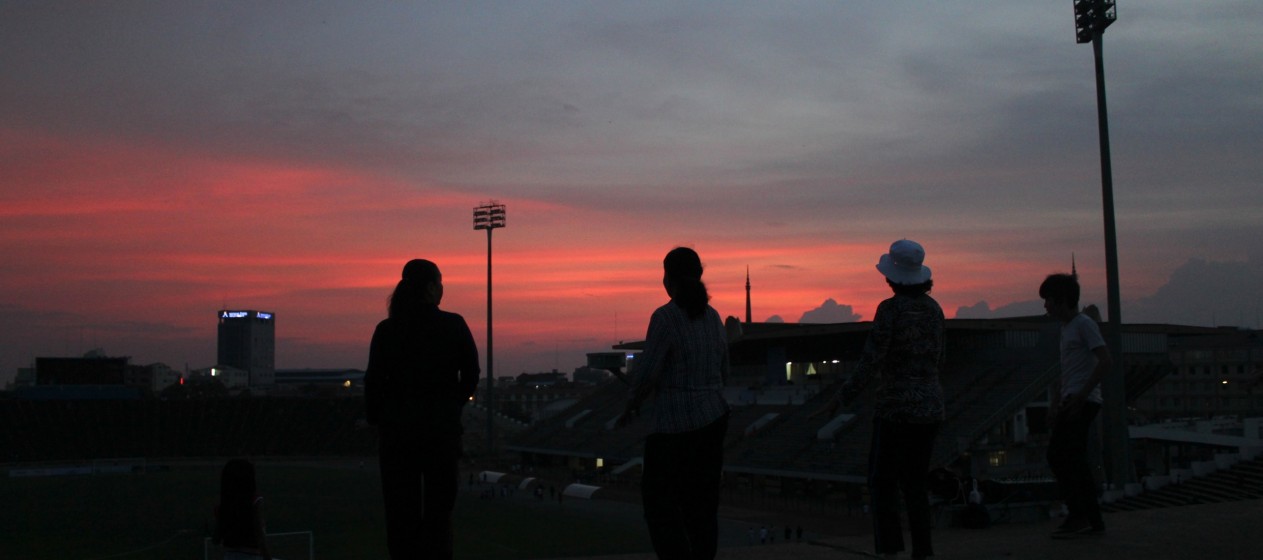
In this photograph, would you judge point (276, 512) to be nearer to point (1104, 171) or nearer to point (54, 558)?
point (54, 558)

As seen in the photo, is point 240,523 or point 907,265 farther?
point 240,523

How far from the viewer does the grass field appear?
2964 centimetres

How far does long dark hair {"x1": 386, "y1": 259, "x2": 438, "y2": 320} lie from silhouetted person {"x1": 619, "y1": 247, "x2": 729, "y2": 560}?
3.52ft

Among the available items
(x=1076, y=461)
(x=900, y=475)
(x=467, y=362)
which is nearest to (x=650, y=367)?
(x=467, y=362)

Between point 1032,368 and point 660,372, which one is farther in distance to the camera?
point 1032,368

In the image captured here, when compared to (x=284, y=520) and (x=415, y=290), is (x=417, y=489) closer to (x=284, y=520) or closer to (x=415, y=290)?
(x=415, y=290)

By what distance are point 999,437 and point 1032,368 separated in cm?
510

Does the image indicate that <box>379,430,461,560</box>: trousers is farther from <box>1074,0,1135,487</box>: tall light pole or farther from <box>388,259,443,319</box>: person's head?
<box>1074,0,1135,487</box>: tall light pole

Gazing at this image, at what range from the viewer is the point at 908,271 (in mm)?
5188

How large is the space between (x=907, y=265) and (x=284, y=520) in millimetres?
35083

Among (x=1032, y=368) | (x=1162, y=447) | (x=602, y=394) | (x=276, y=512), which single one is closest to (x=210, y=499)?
(x=276, y=512)

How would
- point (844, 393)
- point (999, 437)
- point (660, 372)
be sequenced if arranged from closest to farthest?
point (660, 372) → point (844, 393) → point (999, 437)

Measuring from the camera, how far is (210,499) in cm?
4388

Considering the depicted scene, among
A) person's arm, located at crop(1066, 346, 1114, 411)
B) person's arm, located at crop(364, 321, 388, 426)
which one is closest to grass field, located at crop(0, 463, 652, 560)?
person's arm, located at crop(364, 321, 388, 426)
